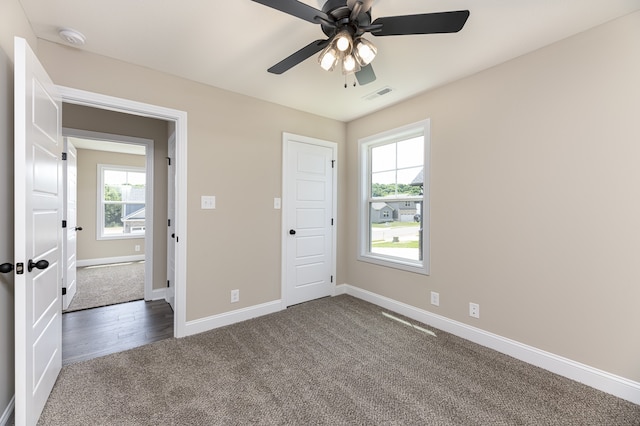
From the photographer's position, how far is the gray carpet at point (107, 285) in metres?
3.67

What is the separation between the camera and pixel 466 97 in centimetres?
265

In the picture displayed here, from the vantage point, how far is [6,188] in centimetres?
159

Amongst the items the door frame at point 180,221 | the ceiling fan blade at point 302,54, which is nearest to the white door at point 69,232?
the door frame at point 180,221

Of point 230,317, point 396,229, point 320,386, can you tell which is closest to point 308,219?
point 396,229

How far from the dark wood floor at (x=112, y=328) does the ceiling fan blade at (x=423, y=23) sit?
125 inches

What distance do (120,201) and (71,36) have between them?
522 cm

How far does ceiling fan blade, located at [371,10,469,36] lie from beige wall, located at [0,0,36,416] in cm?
208

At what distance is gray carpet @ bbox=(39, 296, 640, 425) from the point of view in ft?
5.46

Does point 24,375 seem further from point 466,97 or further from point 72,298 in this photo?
point 466,97

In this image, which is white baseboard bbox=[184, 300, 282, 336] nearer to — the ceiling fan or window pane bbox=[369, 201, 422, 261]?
window pane bbox=[369, 201, 422, 261]

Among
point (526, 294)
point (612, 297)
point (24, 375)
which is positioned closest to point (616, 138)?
point (612, 297)

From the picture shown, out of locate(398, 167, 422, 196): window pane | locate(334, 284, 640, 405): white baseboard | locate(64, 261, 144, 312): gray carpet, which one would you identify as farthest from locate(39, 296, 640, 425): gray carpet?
locate(64, 261, 144, 312): gray carpet

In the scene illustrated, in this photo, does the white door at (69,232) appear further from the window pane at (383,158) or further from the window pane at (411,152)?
the window pane at (411,152)

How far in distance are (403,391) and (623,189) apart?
201cm
